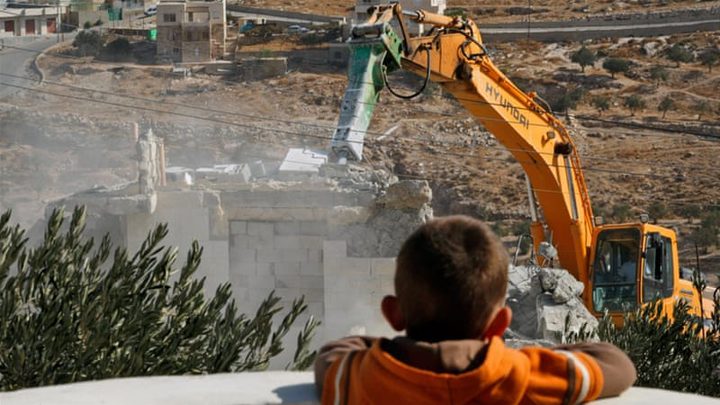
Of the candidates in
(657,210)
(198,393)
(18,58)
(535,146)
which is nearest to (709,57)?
(657,210)

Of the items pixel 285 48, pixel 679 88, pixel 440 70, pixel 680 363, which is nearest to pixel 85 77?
pixel 285 48

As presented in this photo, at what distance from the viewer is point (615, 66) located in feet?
167

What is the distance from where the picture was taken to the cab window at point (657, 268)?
15.6 metres

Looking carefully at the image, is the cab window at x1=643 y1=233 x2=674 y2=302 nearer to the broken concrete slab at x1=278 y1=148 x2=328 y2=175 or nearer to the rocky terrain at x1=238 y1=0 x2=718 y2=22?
the broken concrete slab at x1=278 y1=148 x2=328 y2=175

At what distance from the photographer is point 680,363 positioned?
899cm

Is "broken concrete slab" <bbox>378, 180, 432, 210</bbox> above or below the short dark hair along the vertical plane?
below

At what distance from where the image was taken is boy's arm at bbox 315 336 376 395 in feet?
11.1

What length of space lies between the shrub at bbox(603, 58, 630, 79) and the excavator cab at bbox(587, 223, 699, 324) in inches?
1358

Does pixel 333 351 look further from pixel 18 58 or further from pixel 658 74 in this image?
pixel 18 58

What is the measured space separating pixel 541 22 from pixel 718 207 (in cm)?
2343

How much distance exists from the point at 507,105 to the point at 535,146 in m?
0.57

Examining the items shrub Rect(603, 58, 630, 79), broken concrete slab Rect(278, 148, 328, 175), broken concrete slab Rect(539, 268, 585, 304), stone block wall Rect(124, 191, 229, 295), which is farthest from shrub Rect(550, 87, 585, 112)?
broken concrete slab Rect(539, 268, 585, 304)

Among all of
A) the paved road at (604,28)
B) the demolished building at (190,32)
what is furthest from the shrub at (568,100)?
the demolished building at (190,32)

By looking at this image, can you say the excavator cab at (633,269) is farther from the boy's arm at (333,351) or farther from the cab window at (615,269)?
the boy's arm at (333,351)
